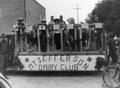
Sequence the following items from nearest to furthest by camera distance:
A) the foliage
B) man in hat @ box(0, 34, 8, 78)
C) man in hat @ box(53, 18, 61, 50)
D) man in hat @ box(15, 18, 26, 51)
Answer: man in hat @ box(0, 34, 8, 78), man in hat @ box(53, 18, 61, 50), man in hat @ box(15, 18, 26, 51), the foliage

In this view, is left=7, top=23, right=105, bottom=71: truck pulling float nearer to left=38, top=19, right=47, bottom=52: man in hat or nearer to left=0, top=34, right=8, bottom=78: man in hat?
left=38, top=19, right=47, bottom=52: man in hat

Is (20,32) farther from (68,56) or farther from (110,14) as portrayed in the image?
(110,14)

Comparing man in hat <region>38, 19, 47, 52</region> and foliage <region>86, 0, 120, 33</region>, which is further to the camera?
foliage <region>86, 0, 120, 33</region>

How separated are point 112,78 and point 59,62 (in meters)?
4.31

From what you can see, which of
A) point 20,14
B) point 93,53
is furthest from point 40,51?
point 20,14

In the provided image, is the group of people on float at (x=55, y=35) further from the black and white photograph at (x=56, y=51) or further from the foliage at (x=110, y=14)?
the foliage at (x=110, y=14)

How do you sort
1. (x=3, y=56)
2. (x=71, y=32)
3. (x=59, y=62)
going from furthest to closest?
(x=71, y=32)
(x=59, y=62)
(x=3, y=56)

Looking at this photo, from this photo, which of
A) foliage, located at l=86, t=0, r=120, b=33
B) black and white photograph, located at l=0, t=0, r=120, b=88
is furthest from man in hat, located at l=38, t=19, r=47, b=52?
foliage, located at l=86, t=0, r=120, b=33

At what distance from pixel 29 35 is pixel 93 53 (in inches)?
121

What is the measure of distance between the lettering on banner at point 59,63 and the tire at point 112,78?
3651 mm

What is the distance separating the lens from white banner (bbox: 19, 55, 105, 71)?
1341 cm

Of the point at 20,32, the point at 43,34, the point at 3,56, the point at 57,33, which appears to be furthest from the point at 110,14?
the point at 3,56

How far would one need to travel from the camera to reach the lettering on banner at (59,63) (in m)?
13.4

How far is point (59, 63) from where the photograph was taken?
1362cm
